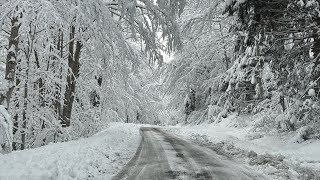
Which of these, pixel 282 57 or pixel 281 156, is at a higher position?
pixel 282 57

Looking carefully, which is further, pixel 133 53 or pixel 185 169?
pixel 133 53

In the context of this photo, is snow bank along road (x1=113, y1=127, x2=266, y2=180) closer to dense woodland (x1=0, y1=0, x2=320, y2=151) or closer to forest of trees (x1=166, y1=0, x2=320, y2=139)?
dense woodland (x1=0, y1=0, x2=320, y2=151)

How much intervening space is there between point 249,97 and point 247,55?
7709mm

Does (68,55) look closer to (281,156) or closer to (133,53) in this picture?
(133,53)

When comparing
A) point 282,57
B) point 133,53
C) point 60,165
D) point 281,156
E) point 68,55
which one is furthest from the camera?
point 68,55

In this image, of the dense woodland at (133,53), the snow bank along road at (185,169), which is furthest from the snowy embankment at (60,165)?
the dense woodland at (133,53)

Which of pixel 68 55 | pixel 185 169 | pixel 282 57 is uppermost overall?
pixel 68 55

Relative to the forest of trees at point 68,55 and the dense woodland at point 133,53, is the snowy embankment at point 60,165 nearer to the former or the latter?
the dense woodland at point 133,53

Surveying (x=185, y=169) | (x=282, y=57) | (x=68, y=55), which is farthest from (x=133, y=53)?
(x=68, y=55)

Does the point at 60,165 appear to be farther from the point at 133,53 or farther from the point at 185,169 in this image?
the point at 133,53

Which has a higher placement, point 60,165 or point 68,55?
point 68,55

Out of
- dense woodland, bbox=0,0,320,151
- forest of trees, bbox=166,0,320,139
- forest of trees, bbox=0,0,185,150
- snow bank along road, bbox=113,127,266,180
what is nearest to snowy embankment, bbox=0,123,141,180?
snow bank along road, bbox=113,127,266,180

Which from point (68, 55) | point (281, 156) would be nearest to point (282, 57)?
point (281, 156)

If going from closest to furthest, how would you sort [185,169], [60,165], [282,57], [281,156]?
[60,165], [185,169], [281,156], [282,57]
